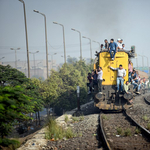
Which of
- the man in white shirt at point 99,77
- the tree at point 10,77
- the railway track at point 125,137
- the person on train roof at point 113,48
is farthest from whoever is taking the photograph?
the person on train roof at point 113,48

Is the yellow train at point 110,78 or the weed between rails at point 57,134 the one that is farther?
the yellow train at point 110,78

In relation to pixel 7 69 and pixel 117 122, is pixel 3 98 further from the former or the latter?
pixel 7 69

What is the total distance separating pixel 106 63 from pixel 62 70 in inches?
813

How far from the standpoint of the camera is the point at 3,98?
6.06 m

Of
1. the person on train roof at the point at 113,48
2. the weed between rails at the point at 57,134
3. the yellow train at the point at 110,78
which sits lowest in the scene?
the weed between rails at the point at 57,134

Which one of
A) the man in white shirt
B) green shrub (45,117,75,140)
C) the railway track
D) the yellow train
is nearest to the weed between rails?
green shrub (45,117,75,140)

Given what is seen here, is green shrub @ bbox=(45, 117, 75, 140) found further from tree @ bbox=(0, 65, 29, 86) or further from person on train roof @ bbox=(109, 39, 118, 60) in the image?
person on train roof @ bbox=(109, 39, 118, 60)

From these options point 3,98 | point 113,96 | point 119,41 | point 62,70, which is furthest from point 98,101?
point 62,70

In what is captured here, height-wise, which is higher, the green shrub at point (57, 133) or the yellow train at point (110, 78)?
the yellow train at point (110, 78)

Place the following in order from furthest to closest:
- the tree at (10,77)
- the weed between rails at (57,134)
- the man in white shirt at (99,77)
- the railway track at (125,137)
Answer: the man in white shirt at (99,77)
the tree at (10,77)
the weed between rails at (57,134)
the railway track at (125,137)

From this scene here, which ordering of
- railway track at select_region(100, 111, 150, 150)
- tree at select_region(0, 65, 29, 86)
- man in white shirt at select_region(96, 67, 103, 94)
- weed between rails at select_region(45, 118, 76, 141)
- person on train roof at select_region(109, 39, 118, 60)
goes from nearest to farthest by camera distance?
railway track at select_region(100, 111, 150, 150)
weed between rails at select_region(45, 118, 76, 141)
tree at select_region(0, 65, 29, 86)
man in white shirt at select_region(96, 67, 103, 94)
person on train roof at select_region(109, 39, 118, 60)

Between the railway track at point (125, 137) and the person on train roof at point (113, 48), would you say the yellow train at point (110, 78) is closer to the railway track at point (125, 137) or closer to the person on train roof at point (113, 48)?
the person on train roof at point (113, 48)

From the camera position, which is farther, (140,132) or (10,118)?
(140,132)

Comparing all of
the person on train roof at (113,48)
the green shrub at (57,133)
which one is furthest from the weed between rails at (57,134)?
the person on train roof at (113,48)
